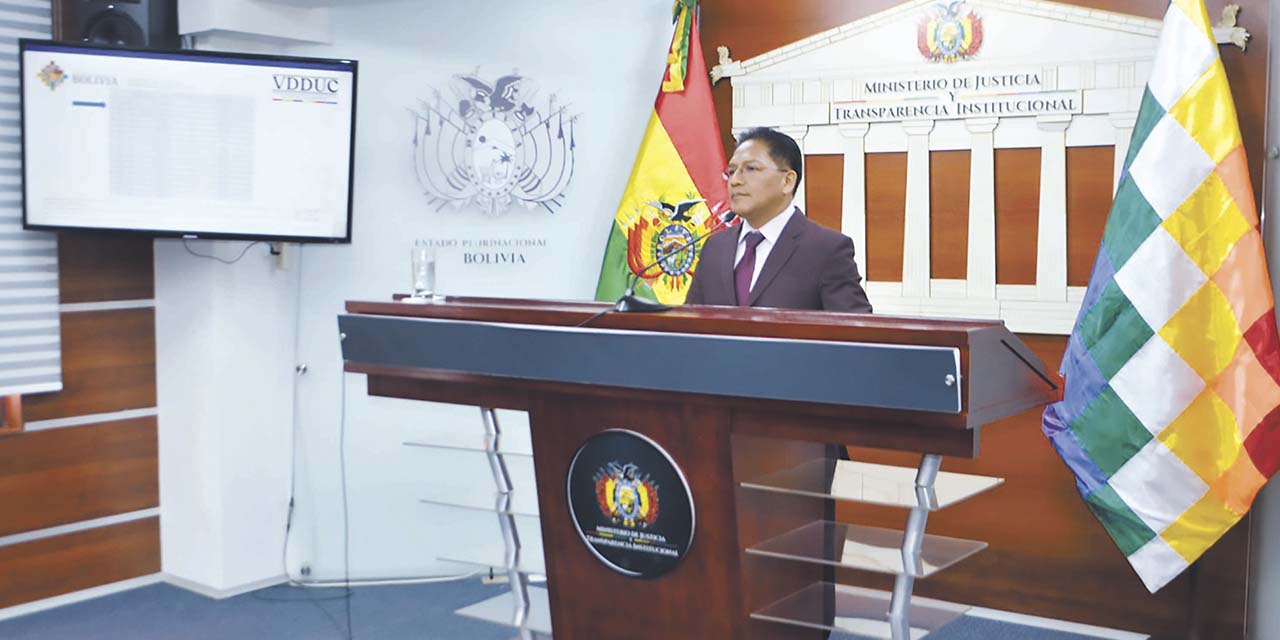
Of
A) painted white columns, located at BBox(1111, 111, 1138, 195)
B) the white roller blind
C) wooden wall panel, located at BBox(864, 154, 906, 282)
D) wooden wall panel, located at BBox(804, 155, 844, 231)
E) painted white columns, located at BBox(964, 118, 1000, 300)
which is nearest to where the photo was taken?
painted white columns, located at BBox(1111, 111, 1138, 195)

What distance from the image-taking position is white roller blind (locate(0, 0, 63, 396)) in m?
4.23

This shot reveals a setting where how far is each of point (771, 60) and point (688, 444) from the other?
2.13m

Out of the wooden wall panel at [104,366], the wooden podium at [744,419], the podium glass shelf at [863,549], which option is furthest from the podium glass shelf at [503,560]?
the wooden wall panel at [104,366]

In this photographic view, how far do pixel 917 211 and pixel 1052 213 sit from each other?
0.43 meters

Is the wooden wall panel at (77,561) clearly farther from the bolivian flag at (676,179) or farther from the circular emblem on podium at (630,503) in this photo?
the circular emblem on podium at (630,503)

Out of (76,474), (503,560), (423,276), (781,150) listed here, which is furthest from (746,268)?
(76,474)

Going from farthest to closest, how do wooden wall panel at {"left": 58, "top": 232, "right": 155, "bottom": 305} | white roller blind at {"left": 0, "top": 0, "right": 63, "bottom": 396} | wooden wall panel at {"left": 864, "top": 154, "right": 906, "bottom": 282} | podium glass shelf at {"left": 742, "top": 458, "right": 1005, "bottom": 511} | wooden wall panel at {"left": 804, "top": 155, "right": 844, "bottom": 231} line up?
wooden wall panel at {"left": 58, "top": 232, "right": 155, "bottom": 305}, white roller blind at {"left": 0, "top": 0, "right": 63, "bottom": 396}, wooden wall panel at {"left": 804, "top": 155, "right": 844, "bottom": 231}, wooden wall panel at {"left": 864, "top": 154, "right": 906, "bottom": 282}, podium glass shelf at {"left": 742, "top": 458, "right": 1005, "bottom": 511}

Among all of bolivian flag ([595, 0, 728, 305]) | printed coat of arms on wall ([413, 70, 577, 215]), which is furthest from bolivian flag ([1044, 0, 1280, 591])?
printed coat of arms on wall ([413, 70, 577, 215])

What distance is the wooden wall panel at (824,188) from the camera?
4.11m

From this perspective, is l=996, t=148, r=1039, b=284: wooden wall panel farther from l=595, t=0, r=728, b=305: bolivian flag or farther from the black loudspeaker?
the black loudspeaker

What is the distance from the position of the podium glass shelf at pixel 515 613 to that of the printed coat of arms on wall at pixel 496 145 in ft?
6.23

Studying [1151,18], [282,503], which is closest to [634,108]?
[1151,18]

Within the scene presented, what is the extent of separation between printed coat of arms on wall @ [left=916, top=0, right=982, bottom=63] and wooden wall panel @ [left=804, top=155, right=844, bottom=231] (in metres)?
0.46

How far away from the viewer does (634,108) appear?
440 centimetres
